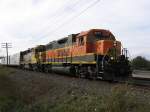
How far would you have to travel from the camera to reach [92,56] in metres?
22.7

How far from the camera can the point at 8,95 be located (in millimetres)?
18578

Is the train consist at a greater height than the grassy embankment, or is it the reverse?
the train consist

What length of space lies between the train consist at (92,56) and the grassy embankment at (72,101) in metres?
4.21

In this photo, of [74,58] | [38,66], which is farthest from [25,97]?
[38,66]

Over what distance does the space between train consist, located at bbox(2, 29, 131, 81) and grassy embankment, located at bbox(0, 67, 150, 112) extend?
421cm

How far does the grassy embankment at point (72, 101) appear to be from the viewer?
10.5 metres

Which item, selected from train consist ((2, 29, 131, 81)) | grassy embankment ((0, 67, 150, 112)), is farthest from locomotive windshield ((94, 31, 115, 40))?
grassy embankment ((0, 67, 150, 112))

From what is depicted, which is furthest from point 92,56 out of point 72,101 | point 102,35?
point 72,101

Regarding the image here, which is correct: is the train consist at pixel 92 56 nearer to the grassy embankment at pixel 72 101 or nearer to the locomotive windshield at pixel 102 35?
the locomotive windshield at pixel 102 35

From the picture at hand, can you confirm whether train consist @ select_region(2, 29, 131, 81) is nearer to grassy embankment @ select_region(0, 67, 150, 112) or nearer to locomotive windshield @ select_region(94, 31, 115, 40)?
locomotive windshield @ select_region(94, 31, 115, 40)

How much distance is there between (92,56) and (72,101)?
9.55 m

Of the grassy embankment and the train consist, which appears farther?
the train consist

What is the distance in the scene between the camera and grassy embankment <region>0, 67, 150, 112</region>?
34.6 ft

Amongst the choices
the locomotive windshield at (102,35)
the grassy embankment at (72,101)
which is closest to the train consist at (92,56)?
the locomotive windshield at (102,35)
